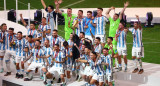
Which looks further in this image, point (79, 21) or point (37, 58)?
point (79, 21)

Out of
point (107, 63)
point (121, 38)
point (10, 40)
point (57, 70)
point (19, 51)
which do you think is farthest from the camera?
point (10, 40)

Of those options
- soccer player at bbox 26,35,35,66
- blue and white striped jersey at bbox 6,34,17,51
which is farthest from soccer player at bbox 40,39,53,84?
blue and white striped jersey at bbox 6,34,17,51

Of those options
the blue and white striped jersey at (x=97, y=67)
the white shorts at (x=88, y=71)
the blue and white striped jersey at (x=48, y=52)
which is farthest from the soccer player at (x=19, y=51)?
the blue and white striped jersey at (x=97, y=67)

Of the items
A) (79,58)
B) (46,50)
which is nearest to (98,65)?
(79,58)

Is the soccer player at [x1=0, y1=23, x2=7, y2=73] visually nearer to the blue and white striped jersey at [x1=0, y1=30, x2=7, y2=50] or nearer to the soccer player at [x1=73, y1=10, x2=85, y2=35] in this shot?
the blue and white striped jersey at [x1=0, y1=30, x2=7, y2=50]

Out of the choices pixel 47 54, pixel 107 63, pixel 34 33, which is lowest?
pixel 107 63

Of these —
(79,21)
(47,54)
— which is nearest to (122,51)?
(79,21)

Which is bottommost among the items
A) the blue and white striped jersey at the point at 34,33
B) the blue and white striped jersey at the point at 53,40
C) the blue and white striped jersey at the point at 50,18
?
the blue and white striped jersey at the point at 53,40

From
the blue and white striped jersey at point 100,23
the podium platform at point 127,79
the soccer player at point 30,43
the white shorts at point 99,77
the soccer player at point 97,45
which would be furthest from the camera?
the blue and white striped jersey at point 100,23

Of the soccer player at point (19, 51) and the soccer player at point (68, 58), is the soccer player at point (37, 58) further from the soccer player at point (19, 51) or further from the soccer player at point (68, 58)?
the soccer player at point (68, 58)

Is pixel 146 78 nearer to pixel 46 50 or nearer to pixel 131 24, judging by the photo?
pixel 46 50

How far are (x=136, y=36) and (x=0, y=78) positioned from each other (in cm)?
459

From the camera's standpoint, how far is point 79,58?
13555 millimetres

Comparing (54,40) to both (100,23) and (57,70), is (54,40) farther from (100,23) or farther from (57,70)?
(100,23)
